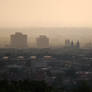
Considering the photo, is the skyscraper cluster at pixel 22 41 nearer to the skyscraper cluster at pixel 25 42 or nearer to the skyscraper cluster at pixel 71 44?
the skyscraper cluster at pixel 25 42

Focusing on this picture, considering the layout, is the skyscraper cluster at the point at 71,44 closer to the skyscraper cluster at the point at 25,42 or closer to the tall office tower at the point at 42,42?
the skyscraper cluster at the point at 25,42

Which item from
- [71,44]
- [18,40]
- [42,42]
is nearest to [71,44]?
[71,44]

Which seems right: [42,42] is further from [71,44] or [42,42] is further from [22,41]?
[71,44]

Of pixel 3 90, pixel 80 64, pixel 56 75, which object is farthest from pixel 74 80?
pixel 3 90

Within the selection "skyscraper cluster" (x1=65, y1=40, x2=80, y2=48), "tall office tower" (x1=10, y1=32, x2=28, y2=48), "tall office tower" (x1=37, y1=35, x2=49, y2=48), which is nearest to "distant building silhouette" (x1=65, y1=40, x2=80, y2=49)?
"skyscraper cluster" (x1=65, y1=40, x2=80, y2=48)

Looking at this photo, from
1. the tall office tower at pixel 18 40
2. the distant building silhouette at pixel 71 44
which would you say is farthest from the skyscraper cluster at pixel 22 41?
the distant building silhouette at pixel 71 44

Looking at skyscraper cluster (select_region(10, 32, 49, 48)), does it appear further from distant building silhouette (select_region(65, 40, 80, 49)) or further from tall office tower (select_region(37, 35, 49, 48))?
distant building silhouette (select_region(65, 40, 80, 49))

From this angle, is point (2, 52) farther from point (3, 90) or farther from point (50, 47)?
point (3, 90)
